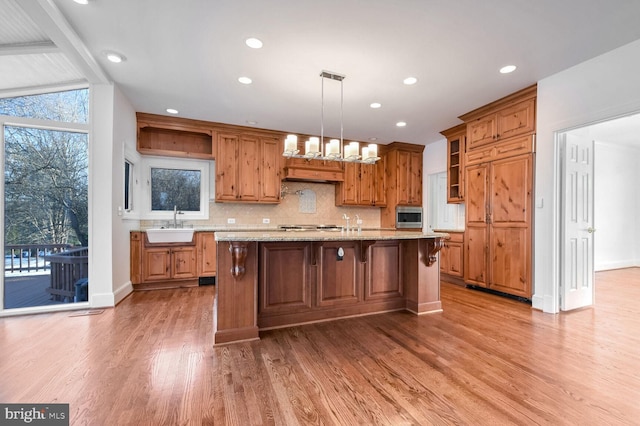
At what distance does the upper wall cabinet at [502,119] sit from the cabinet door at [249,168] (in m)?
3.54

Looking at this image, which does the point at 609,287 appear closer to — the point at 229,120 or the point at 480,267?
the point at 480,267

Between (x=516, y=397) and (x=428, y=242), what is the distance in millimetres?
1698

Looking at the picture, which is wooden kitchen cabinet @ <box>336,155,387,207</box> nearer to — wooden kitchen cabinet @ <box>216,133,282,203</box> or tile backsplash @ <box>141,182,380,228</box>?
tile backsplash @ <box>141,182,380,228</box>

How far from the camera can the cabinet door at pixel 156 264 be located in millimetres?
4191

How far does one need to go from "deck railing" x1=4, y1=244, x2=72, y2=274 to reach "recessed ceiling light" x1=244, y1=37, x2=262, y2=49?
3.13m


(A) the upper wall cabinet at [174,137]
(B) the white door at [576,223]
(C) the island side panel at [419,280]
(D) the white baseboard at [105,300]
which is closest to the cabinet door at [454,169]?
(B) the white door at [576,223]

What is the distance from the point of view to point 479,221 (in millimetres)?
4156

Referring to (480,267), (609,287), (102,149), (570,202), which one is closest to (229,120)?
(102,149)

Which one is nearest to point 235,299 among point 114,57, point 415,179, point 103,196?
point 103,196

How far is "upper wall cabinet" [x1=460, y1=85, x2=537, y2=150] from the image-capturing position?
347 centimetres

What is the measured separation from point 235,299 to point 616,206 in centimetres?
808

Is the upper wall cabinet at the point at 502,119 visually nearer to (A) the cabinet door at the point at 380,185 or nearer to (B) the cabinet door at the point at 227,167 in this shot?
(A) the cabinet door at the point at 380,185

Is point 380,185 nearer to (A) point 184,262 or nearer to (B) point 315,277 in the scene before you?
(B) point 315,277

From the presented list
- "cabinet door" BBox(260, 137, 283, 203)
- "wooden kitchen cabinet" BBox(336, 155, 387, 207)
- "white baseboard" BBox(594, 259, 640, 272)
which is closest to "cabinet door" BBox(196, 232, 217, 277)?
"cabinet door" BBox(260, 137, 283, 203)
